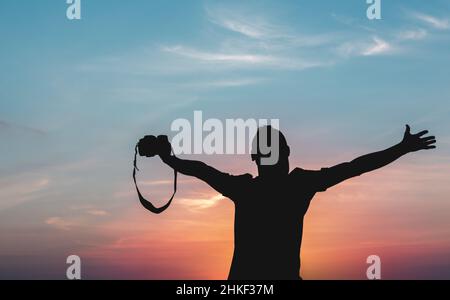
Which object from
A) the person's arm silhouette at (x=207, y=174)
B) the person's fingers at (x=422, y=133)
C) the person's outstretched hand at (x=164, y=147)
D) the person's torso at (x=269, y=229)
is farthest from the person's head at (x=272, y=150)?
the person's fingers at (x=422, y=133)

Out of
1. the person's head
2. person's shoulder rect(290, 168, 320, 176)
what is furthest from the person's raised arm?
person's shoulder rect(290, 168, 320, 176)

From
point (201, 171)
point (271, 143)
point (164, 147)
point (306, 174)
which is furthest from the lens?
point (164, 147)

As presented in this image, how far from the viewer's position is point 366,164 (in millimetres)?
5543

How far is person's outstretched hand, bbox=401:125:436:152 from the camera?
5.82m

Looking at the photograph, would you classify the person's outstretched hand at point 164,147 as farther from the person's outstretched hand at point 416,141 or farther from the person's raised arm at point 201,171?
the person's outstretched hand at point 416,141

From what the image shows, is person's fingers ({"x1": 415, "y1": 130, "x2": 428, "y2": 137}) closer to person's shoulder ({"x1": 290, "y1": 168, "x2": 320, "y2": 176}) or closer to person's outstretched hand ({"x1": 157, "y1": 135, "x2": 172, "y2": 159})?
person's shoulder ({"x1": 290, "y1": 168, "x2": 320, "y2": 176})

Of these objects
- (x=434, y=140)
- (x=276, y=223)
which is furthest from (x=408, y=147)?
(x=276, y=223)

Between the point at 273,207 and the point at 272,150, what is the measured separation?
0.51 metres

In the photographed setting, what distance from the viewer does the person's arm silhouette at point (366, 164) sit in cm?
546

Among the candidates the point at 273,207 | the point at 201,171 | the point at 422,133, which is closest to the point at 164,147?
the point at 201,171

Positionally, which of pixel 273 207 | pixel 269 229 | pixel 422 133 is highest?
pixel 422 133

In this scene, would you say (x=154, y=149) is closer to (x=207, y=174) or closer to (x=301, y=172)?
(x=207, y=174)

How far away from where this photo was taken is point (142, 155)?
6043mm

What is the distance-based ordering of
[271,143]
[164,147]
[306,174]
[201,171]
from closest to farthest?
1. [271,143]
2. [306,174]
3. [201,171]
4. [164,147]
